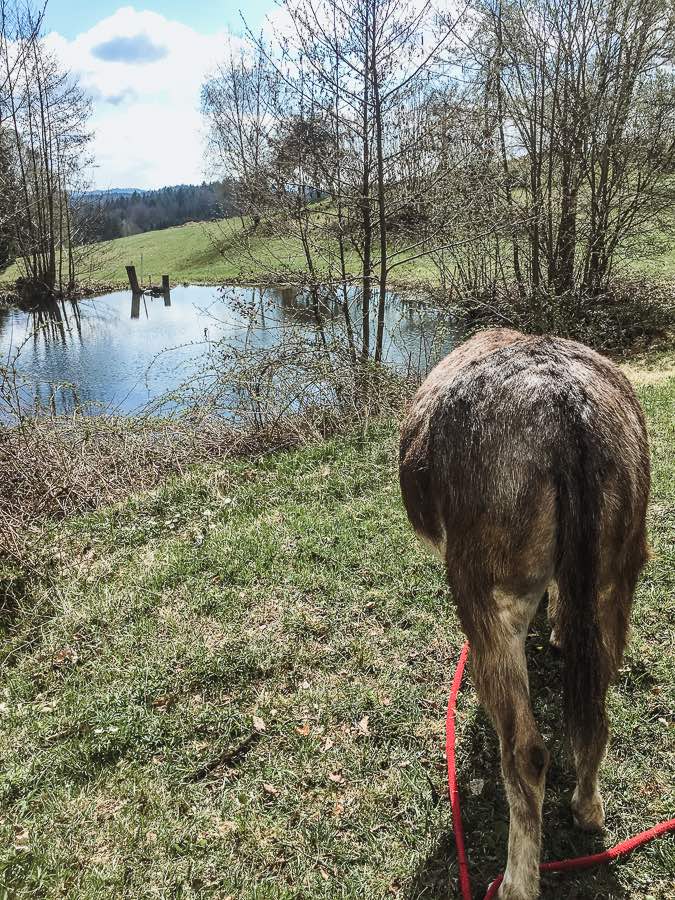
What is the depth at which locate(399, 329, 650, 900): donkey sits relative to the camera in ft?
5.71

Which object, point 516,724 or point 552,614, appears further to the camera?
point 552,614

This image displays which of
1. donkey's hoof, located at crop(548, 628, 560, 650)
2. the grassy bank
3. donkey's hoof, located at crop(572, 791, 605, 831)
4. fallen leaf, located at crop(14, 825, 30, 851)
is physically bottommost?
fallen leaf, located at crop(14, 825, 30, 851)

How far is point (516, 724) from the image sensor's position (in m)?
1.83

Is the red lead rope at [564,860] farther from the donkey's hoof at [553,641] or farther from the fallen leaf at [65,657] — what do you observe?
the fallen leaf at [65,657]

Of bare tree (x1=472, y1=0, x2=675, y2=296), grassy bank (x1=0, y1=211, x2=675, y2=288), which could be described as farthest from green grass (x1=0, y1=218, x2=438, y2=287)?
bare tree (x1=472, y1=0, x2=675, y2=296)

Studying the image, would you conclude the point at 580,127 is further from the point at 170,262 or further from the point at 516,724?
the point at 170,262

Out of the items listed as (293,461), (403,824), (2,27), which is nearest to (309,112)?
(2,27)

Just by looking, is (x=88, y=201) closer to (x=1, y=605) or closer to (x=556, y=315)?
(x=556, y=315)

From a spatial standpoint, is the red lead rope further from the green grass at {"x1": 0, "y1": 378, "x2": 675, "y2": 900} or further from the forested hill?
the forested hill

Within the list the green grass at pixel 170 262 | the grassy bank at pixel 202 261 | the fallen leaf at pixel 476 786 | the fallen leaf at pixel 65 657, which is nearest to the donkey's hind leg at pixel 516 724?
the fallen leaf at pixel 476 786

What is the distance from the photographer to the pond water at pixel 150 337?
8.29 meters

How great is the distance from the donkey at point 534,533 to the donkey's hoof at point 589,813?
0.12 meters

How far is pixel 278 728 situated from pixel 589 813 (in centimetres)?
142

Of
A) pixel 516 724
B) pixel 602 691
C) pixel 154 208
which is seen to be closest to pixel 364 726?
pixel 516 724
